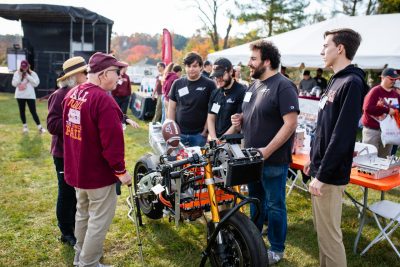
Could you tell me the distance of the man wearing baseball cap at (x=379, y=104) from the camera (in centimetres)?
470

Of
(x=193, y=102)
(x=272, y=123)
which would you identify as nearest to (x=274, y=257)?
(x=272, y=123)

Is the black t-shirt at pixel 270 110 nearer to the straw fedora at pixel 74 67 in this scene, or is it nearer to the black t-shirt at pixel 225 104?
the black t-shirt at pixel 225 104

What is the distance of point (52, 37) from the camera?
1609cm

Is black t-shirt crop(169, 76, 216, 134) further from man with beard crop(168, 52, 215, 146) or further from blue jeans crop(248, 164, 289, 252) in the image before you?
blue jeans crop(248, 164, 289, 252)

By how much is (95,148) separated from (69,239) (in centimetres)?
131

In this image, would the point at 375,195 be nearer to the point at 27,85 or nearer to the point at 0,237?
the point at 0,237

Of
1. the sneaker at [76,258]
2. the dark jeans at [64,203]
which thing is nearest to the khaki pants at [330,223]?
the sneaker at [76,258]

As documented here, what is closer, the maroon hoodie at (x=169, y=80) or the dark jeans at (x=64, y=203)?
the dark jeans at (x=64, y=203)

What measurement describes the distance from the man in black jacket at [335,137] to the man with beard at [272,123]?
0.37 m

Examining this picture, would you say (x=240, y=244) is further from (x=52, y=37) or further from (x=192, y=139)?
(x=52, y=37)

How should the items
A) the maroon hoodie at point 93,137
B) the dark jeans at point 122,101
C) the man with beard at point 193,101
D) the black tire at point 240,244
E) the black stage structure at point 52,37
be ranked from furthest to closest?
the black stage structure at point 52,37
the dark jeans at point 122,101
the man with beard at point 193,101
the maroon hoodie at point 93,137
the black tire at point 240,244

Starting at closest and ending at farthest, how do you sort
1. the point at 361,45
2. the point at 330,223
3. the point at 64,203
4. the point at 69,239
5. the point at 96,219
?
the point at 330,223, the point at 96,219, the point at 64,203, the point at 69,239, the point at 361,45

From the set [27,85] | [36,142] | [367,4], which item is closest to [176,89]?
[36,142]

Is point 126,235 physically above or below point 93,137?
below
